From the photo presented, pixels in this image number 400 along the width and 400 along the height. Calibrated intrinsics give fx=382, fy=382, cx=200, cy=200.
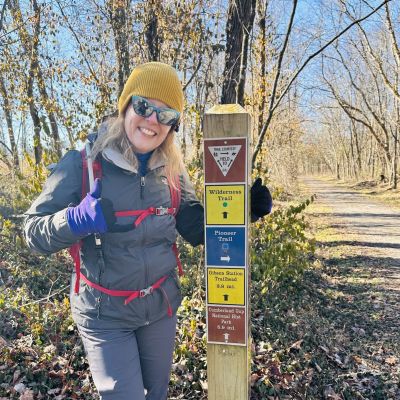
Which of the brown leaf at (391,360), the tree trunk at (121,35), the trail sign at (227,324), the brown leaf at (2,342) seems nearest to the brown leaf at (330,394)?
the brown leaf at (391,360)

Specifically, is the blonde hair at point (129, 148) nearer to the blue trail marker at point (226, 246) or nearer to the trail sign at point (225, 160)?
the trail sign at point (225, 160)

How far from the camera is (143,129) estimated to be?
1.93m

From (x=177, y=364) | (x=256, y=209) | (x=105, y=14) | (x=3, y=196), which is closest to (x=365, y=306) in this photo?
(x=177, y=364)

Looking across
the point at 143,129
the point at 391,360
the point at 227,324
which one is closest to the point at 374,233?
the point at 391,360

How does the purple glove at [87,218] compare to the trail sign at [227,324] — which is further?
the trail sign at [227,324]

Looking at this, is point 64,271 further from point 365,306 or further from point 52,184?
point 365,306

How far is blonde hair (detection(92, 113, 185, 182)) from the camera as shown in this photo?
Result: 6.24 ft

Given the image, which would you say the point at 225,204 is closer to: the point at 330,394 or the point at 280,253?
the point at 330,394

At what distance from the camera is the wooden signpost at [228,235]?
6.24 feet

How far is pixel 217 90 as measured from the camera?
747 cm

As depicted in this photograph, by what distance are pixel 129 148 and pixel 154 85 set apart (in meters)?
0.34

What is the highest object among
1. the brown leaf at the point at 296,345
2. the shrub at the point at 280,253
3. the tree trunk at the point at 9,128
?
the tree trunk at the point at 9,128

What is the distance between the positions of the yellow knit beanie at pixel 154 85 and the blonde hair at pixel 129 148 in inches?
3.7

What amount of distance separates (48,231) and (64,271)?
143 inches
